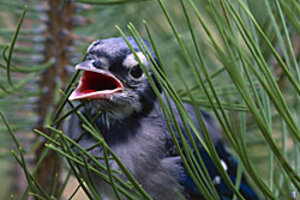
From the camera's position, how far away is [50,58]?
1155mm

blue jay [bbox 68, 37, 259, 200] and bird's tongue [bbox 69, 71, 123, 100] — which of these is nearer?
bird's tongue [bbox 69, 71, 123, 100]

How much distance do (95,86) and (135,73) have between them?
9 centimetres

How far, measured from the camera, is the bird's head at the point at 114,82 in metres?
0.91

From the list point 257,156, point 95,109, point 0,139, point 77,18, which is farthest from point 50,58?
point 257,156

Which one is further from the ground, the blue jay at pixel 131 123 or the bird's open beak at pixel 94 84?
the bird's open beak at pixel 94 84

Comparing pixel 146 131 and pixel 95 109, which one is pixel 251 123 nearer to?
pixel 146 131

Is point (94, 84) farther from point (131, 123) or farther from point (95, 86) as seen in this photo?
point (131, 123)

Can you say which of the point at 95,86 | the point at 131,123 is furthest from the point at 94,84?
the point at 131,123

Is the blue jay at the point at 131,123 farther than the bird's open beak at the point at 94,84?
Yes

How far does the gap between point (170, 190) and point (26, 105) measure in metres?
0.46

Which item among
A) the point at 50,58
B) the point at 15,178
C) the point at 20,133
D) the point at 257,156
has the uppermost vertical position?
the point at 50,58

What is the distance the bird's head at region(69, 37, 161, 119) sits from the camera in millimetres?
914

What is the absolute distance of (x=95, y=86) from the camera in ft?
3.20

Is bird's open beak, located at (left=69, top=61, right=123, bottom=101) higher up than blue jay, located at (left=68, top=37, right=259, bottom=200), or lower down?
higher up
